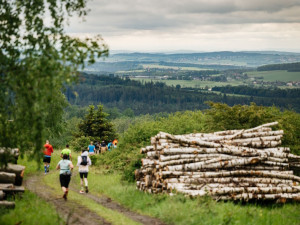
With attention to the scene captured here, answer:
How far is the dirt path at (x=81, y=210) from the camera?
1221cm

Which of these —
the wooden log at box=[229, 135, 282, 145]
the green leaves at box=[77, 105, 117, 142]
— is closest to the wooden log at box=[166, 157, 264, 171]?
the wooden log at box=[229, 135, 282, 145]

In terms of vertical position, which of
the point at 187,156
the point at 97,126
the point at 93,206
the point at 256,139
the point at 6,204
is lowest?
the point at 97,126

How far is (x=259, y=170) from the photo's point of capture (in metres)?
15.6

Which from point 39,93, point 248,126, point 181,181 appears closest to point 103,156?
point 248,126

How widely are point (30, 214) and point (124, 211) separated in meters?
3.93

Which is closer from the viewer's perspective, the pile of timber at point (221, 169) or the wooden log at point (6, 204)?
the wooden log at point (6, 204)

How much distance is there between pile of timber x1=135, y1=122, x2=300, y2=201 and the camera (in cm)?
1470

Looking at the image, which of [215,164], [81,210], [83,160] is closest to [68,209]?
[81,210]

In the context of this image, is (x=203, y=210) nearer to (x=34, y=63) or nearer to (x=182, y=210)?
(x=182, y=210)

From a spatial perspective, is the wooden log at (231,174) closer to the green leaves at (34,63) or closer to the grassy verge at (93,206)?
the grassy verge at (93,206)

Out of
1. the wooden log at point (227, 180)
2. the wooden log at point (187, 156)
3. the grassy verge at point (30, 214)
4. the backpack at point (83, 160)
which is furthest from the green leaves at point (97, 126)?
the grassy verge at point (30, 214)

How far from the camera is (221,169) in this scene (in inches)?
604

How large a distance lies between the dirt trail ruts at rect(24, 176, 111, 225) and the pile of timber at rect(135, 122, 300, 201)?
10.7 ft

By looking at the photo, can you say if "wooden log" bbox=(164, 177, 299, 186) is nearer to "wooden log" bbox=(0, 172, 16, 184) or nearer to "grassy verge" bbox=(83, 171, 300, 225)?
"grassy verge" bbox=(83, 171, 300, 225)
